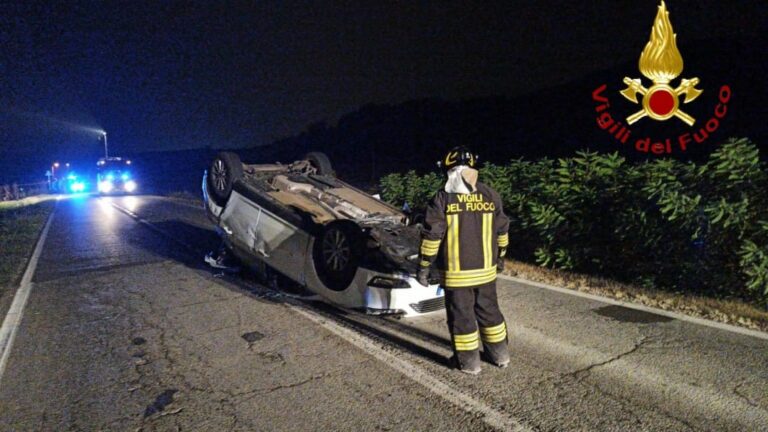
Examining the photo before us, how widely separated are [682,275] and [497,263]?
9.97 feet

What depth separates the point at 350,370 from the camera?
3.85 metres

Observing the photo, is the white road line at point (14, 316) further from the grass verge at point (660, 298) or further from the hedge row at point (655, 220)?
the hedge row at point (655, 220)

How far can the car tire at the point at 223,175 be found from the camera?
6.80 m

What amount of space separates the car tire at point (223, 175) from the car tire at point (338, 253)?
216cm

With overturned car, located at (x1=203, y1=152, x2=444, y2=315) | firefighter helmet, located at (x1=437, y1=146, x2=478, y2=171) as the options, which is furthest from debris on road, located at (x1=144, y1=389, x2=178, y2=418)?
firefighter helmet, located at (x1=437, y1=146, x2=478, y2=171)

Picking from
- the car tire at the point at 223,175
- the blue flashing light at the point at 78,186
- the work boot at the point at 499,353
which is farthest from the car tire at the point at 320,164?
the blue flashing light at the point at 78,186

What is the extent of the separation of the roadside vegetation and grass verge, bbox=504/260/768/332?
0.45 feet

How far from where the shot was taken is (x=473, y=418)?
3.10 m

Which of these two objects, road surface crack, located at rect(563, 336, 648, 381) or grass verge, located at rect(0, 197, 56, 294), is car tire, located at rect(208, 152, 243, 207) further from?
road surface crack, located at rect(563, 336, 648, 381)

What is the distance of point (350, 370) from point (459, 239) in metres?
1.36

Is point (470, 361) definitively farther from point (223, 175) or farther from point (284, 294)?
point (223, 175)

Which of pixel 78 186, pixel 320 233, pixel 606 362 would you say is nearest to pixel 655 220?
pixel 606 362

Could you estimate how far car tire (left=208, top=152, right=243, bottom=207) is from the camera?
6.80 metres

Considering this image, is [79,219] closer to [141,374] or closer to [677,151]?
[141,374]
